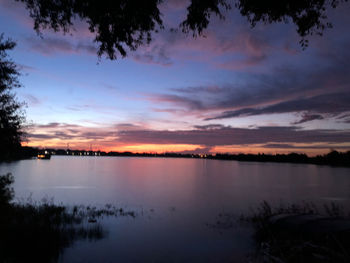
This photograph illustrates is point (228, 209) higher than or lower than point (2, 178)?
lower

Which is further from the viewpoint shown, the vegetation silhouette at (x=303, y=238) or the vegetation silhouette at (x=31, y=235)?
the vegetation silhouette at (x=31, y=235)

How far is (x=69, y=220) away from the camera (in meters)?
19.8

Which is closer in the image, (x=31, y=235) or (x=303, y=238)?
(x=303, y=238)

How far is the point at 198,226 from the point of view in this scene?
22234 millimetres

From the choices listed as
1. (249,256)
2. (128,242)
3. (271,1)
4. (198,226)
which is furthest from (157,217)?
(271,1)

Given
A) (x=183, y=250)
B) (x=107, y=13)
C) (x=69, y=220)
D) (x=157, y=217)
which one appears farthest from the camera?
(x=157, y=217)

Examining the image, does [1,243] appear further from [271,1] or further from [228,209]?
[228,209]

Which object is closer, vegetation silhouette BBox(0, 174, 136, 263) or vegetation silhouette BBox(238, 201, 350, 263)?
vegetation silhouette BBox(238, 201, 350, 263)

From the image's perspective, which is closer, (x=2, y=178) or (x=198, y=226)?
(x=2, y=178)

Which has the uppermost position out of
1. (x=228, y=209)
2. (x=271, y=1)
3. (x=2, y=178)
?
(x=271, y=1)

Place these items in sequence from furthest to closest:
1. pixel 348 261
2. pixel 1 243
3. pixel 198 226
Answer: pixel 198 226 < pixel 1 243 < pixel 348 261

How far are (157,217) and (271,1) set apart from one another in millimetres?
23170

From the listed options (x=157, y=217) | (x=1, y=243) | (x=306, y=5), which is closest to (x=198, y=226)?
(x=157, y=217)

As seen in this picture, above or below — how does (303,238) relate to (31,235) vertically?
above
